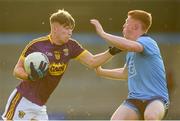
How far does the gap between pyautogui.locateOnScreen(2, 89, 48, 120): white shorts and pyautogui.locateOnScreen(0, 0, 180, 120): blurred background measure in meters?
8.21

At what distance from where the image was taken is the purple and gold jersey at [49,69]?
10414mm

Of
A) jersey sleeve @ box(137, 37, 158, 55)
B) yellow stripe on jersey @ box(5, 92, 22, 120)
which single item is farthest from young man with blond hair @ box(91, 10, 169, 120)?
yellow stripe on jersey @ box(5, 92, 22, 120)

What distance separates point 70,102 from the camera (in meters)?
19.2

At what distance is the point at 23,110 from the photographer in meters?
10.3

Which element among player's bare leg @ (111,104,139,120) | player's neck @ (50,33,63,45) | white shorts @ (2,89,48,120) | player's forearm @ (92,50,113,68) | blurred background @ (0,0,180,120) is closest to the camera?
player's bare leg @ (111,104,139,120)

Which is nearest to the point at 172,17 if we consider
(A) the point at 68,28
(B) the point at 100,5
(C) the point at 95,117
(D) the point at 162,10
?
(D) the point at 162,10

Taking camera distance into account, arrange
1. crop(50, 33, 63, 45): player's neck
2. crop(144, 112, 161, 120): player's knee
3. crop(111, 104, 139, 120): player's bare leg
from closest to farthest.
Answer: crop(144, 112, 161, 120): player's knee
crop(111, 104, 139, 120): player's bare leg
crop(50, 33, 63, 45): player's neck

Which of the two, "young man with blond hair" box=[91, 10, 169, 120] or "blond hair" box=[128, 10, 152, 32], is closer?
"young man with blond hair" box=[91, 10, 169, 120]

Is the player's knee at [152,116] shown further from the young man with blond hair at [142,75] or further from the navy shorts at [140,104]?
the navy shorts at [140,104]

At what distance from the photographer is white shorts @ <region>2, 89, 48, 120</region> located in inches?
407

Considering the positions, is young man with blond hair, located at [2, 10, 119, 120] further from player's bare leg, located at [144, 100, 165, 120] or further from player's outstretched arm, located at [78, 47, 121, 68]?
player's bare leg, located at [144, 100, 165, 120]

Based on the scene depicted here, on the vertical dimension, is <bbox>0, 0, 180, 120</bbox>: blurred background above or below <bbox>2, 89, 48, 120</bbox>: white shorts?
below

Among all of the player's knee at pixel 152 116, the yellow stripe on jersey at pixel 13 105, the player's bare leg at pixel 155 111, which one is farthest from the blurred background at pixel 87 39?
the player's knee at pixel 152 116

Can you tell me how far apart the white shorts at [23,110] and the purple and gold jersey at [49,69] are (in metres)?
0.05
